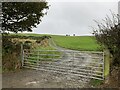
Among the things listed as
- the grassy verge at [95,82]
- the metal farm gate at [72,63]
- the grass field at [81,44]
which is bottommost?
the grassy verge at [95,82]

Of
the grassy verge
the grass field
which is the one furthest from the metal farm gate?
the grass field

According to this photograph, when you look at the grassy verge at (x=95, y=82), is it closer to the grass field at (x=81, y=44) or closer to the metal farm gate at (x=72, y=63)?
the metal farm gate at (x=72, y=63)

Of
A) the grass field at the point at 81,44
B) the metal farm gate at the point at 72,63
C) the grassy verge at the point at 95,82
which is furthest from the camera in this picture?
the grass field at the point at 81,44

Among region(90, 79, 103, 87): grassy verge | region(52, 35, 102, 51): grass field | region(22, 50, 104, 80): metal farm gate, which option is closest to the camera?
region(90, 79, 103, 87): grassy verge

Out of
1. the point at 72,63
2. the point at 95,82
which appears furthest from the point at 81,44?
the point at 95,82

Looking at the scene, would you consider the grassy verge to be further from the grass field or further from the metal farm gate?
the grass field

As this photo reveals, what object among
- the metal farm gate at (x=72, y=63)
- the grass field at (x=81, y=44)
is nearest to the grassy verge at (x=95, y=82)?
the metal farm gate at (x=72, y=63)

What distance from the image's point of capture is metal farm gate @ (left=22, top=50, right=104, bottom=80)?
1602 cm

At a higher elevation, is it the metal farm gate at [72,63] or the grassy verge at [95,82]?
the metal farm gate at [72,63]

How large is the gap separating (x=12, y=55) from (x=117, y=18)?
9.64 m

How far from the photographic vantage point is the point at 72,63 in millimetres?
18078

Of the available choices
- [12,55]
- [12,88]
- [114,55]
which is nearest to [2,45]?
[12,55]

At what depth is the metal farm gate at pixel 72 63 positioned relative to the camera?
52.5ft

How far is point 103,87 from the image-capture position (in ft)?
44.6
